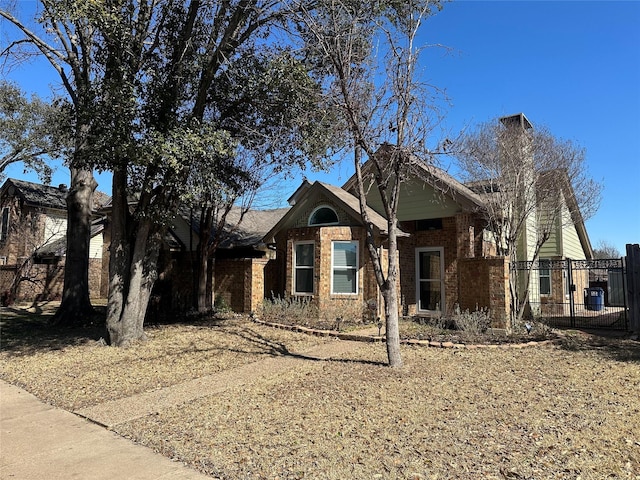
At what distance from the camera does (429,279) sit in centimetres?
1534

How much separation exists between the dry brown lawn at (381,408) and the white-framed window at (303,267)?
17.6 ft

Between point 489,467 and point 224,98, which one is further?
point 224,98

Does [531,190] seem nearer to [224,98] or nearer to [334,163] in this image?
[334,163]

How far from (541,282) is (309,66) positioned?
14.8m

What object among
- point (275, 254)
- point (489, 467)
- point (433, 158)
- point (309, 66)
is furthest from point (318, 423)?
point (275, 254)

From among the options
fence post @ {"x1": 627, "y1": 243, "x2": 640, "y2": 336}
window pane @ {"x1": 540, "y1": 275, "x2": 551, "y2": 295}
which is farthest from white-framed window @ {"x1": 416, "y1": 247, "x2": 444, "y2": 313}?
window pane @ {"x1": 540, "y1": 275, "x2": 551, "y2": 295}

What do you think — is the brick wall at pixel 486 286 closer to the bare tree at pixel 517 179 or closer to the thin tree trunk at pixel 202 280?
the bare tree at pixel 517 179

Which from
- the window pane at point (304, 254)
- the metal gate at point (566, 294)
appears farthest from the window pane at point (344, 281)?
the metal gate at point (566, 294)

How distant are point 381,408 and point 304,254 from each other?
9.80 meters

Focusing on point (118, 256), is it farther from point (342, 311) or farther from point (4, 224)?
point (4, 224)

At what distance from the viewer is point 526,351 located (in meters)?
9.23

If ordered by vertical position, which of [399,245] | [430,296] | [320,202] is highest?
[320,202]

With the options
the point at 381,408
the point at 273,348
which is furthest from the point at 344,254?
the point at 381,408

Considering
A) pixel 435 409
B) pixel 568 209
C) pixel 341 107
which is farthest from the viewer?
pixel 568 209
